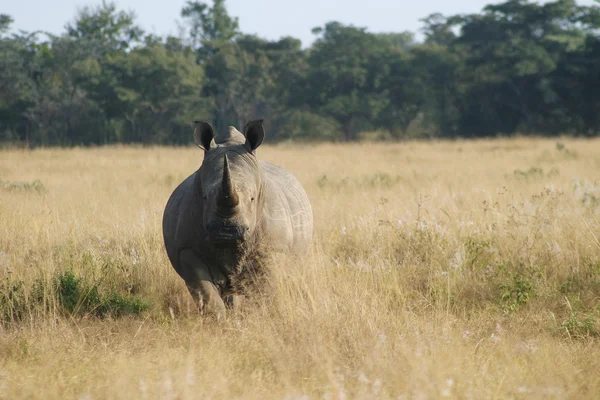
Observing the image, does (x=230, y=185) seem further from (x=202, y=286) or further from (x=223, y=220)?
(x=202, y=286)

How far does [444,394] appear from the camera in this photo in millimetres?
2984

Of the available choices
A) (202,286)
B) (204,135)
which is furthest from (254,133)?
(202,286)

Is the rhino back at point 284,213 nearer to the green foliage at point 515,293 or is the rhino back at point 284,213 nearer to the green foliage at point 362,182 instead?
the green foliage at point 515,293

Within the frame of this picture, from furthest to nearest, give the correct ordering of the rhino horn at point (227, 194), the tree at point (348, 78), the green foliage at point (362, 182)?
1. the tree at point (348, 78)
2. the green foliage at point (362, 182)
3. the rhino horn at point (227, 194)

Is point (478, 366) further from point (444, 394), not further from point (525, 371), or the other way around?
point (444, 394)

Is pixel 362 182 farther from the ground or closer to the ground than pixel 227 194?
closer to the ground

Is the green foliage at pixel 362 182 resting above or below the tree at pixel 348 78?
below

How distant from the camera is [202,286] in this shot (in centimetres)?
450

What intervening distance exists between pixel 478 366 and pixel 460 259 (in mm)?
2190

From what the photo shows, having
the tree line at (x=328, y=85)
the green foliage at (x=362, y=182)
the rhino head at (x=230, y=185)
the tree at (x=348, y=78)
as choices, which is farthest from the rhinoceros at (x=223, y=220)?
the tree at (x=348, y=78)

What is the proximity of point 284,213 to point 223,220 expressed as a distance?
0.91m

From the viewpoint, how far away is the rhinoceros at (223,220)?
4137mm

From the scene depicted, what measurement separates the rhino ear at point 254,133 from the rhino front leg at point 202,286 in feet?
2.52

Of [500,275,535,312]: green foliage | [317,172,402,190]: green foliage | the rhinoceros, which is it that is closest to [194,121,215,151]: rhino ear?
the rhinoceros
